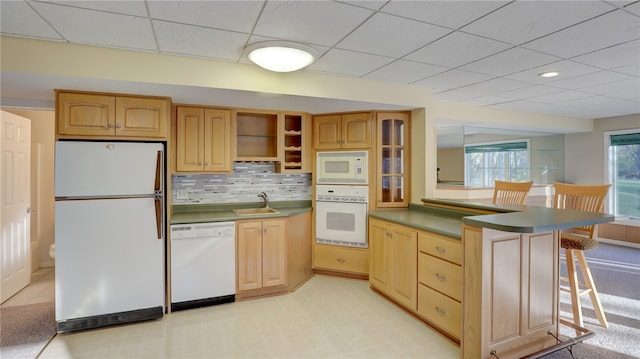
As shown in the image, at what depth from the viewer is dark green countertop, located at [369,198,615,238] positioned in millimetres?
1876

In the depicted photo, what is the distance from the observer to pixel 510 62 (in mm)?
2707

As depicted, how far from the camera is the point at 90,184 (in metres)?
2.61

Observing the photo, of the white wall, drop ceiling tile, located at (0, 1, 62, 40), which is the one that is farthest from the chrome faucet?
the white wall

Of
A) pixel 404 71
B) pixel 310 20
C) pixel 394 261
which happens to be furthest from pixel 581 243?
Answer: pixel 310 20

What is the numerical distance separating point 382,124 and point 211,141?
1957mm

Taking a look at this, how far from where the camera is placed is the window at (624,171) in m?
5.25

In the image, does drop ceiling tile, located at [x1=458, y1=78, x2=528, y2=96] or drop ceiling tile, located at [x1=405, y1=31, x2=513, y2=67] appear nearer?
drop ceiling tile, located at [x1=405, y1=31, x2=513, y2=67]

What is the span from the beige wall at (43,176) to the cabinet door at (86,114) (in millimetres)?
2120

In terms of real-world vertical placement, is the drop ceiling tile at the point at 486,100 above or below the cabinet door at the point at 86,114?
above

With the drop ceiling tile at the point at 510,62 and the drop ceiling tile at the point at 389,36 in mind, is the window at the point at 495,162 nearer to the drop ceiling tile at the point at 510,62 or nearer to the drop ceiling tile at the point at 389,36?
the drop ceiling tile at the point at 510,62

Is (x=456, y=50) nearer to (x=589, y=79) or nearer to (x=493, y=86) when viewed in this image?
(x=493, y=86)

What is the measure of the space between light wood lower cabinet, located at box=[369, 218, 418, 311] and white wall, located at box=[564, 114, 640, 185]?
4.96 metres

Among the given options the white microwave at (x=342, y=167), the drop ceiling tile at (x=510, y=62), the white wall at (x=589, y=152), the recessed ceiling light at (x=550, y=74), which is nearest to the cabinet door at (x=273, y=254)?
the white microwave at (x=342, y=167)

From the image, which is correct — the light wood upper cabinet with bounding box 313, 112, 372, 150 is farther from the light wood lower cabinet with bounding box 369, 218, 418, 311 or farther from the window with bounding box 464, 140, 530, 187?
the window with bounding box 464, 140, 530, 187
